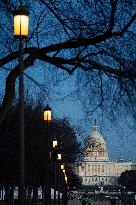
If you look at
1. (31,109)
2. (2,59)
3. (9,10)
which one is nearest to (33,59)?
(2,59)

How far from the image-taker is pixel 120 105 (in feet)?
55.1

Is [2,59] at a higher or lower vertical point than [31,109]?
lower

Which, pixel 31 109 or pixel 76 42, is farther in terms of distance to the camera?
pixel 31 109

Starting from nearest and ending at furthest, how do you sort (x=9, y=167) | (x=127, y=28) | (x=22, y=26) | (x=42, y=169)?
1. (x=22, y=26)
2. (x=127, y=28)
3. (x=9, y=167)
4. (x=42, y=169)

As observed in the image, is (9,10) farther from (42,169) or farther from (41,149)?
(42,169)

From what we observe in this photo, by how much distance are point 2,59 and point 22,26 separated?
7.79 ft

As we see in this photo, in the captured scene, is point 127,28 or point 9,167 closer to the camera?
point 127,28

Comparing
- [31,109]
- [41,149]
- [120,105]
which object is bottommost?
[120,105]

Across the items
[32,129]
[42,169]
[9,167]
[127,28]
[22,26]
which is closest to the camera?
[22,26]

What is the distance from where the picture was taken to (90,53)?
678 inches

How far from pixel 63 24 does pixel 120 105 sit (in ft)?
8.37

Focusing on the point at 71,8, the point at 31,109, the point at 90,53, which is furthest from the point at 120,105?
the point at 31,109

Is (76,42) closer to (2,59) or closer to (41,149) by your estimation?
(2,59)

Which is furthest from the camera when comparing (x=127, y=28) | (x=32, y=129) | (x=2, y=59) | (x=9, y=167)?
(x=32, y=129)
